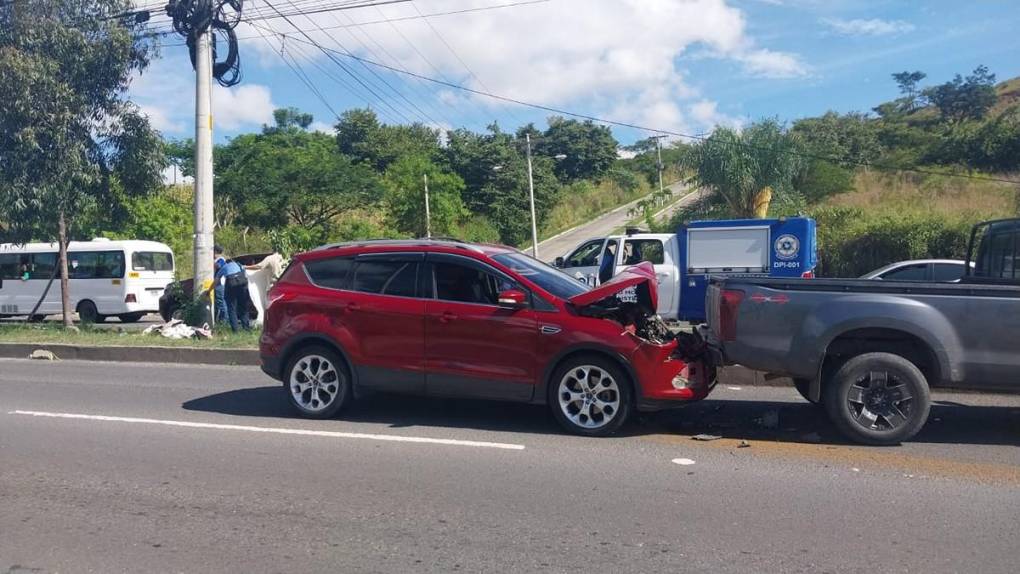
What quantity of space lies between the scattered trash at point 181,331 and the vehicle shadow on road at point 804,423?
8.96 m

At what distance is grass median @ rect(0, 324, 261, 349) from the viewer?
13.7m

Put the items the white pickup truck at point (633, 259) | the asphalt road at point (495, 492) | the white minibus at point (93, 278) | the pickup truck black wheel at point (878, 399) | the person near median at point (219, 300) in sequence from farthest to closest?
the white minibus at point (93, 278) < the white pickup truck at point (633, 259) < the person near median at point (219, 300) < the pickup truck black wheel at point (878, 399) < the asphalt road at point (495, 492)

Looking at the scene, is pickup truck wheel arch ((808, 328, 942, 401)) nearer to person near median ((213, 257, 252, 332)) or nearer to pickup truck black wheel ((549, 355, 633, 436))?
pickup truck black wheel ((549, 355, 633, 436))

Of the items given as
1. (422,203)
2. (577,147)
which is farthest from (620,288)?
(577,147)

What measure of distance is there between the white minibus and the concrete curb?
7.05 metres

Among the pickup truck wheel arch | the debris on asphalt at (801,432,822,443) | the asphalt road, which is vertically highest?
the pickup truck wheel arch

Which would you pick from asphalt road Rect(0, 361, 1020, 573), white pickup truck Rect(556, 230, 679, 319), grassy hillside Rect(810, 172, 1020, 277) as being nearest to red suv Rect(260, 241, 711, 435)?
asphalt road Rect(0, 361, 1020, 573)

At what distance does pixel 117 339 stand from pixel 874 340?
39.9ft

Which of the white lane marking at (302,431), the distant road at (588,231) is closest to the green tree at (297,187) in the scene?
the distant road at (588,231)

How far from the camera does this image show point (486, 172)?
5028 cm

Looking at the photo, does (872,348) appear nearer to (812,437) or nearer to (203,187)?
(812,437)

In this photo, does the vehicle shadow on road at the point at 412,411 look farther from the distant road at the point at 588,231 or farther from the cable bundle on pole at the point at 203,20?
the distant road at the point at 588,231

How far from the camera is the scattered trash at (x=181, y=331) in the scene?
14692mm

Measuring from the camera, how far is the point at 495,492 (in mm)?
6219
